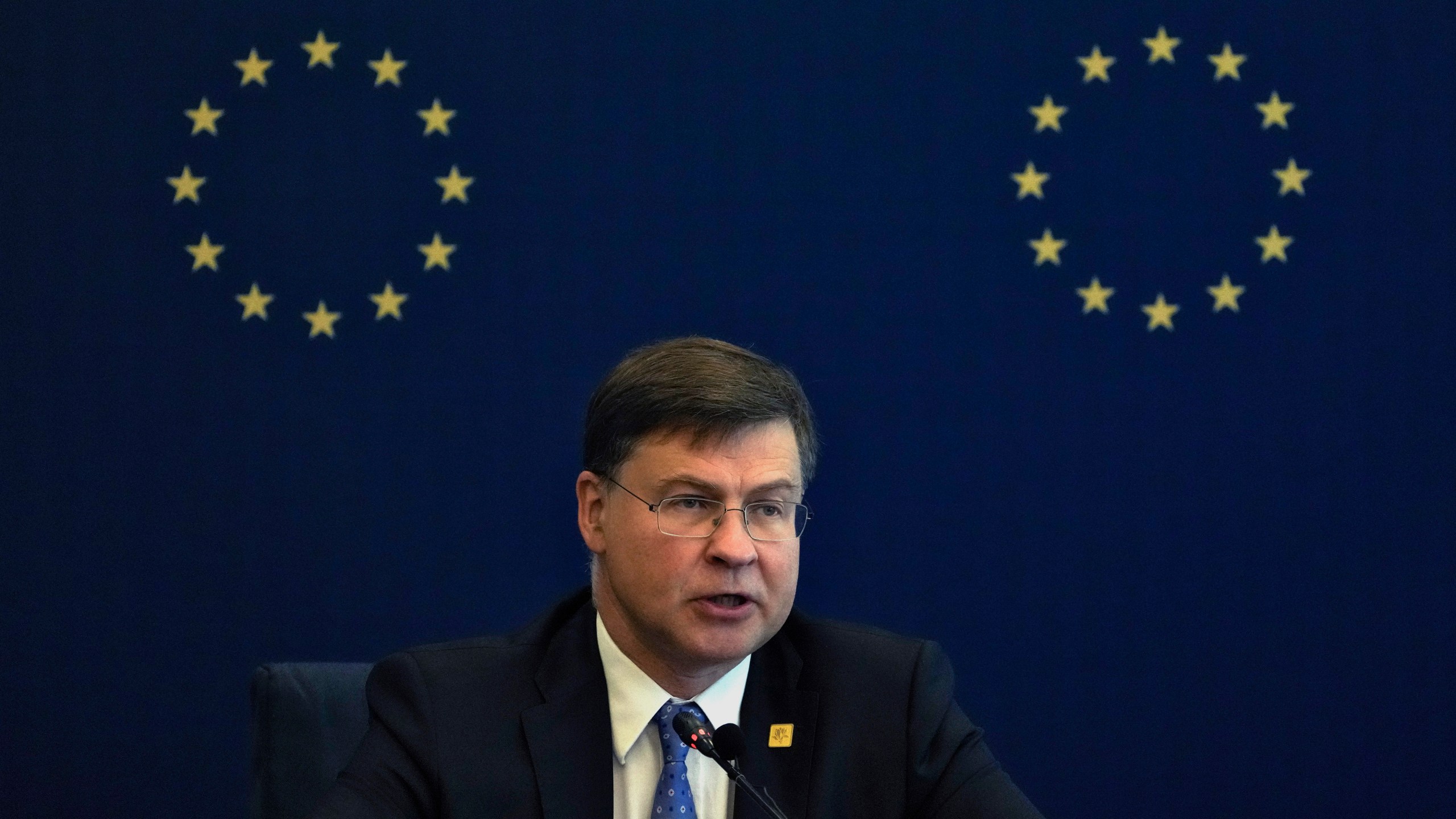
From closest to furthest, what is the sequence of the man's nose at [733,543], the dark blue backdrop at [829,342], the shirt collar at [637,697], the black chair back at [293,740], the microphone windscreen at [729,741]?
the microphone windscreen at [729,741], the man's nose at [733,543], the shirt collar at [637,697], the black chair back at [293,740], the dark blue backdrop at [829,342]

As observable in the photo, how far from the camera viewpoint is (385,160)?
3297 mm

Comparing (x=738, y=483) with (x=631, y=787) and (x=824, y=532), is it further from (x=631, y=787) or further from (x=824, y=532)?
(x=824, y=532)

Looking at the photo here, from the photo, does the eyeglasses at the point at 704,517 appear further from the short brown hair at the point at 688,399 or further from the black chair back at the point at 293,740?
the black chair back at the point at 293,740

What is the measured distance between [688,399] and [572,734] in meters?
0.49

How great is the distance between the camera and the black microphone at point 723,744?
1.73 metres

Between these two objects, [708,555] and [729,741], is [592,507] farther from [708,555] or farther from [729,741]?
[729,741]

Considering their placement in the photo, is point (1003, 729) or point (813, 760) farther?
point (1003, 729)

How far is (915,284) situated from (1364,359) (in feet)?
3.39

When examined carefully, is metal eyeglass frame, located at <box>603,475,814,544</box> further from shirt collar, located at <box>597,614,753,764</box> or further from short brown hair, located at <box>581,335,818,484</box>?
shirt collar, located at <box>597,614,753,764</box>

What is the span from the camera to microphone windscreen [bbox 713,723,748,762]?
1.73 m

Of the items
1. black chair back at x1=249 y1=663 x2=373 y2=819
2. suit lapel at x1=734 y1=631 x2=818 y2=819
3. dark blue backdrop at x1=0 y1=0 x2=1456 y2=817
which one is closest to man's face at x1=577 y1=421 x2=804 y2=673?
suit lapel at x1=734 y1=631 x2=818 y2=819

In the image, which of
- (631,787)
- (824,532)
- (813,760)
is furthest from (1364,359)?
(631,787)

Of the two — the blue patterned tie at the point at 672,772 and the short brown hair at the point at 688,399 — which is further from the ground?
the short brown hair at the point at 688,399

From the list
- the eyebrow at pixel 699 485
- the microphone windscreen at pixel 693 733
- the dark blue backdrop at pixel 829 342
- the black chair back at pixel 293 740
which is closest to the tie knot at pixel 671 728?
the microphone windscreen at pixel 693 733
